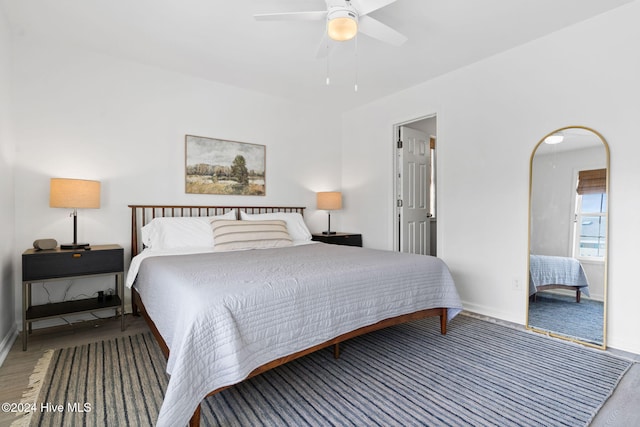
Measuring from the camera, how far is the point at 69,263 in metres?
2.64

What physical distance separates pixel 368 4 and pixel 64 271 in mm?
3012

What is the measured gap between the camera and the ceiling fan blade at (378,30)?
218 centimetres

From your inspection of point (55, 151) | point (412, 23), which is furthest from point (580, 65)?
point (55, 151)

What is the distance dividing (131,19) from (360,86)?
2.44 meters

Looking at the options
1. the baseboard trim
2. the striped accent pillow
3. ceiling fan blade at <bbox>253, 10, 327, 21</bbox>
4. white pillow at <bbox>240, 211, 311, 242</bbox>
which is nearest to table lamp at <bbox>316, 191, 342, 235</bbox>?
white pillow at <bbox>240, 211, 311, 242</bbox>

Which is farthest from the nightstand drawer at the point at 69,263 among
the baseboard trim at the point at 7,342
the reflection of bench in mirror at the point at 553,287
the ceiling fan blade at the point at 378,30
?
the reflection of bench in mirror at the point at 553,287

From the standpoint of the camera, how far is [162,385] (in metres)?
1.93

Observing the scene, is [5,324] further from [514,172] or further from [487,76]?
[487,76]

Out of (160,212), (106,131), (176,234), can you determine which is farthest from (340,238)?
(106,131)

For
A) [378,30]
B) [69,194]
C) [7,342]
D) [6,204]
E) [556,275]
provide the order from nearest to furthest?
[378,30]
[7,342]
[6,204]
[69,194]
[556,275]

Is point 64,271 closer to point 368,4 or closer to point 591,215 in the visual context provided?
point 368,4

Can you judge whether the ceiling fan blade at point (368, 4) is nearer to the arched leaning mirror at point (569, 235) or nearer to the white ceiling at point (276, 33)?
the white ceiling at point (276, 33)

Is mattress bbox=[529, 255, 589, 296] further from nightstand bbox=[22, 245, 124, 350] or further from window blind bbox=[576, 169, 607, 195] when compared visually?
nightstand bbox=[22, 245, 124, 350]

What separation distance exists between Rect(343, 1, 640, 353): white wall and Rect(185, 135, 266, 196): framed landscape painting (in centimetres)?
172
